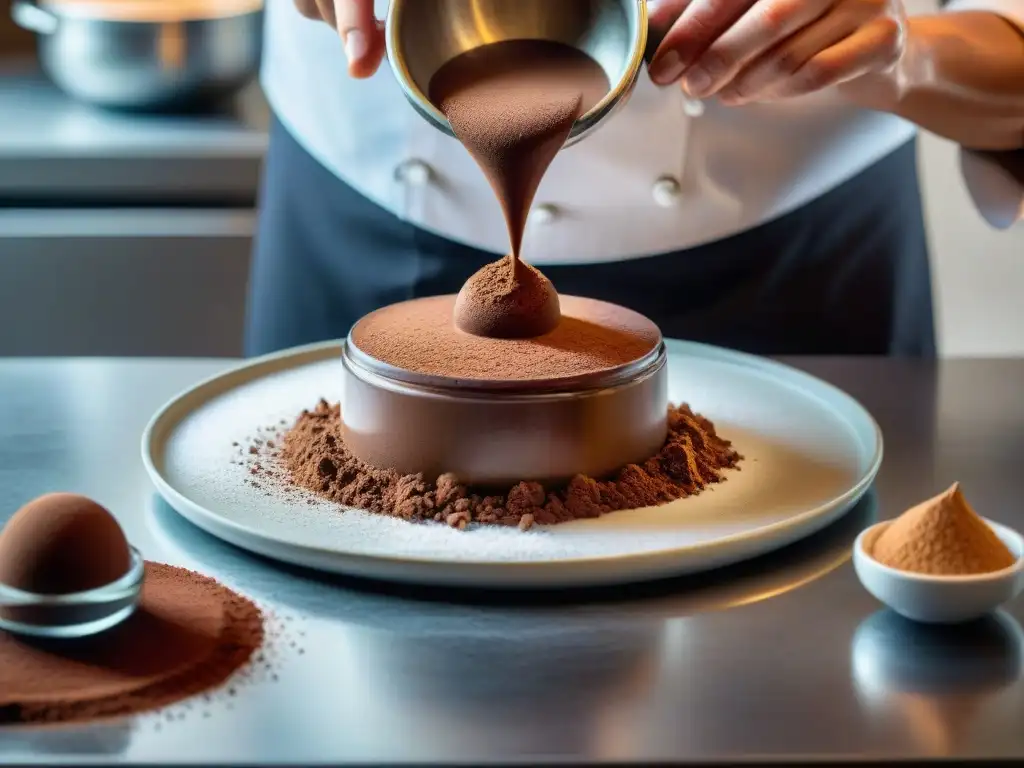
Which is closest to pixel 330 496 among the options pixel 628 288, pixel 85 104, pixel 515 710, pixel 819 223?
pixel 515 710

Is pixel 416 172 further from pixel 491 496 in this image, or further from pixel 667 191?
pixel 491 496

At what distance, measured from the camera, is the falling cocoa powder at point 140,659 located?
32.4 inches

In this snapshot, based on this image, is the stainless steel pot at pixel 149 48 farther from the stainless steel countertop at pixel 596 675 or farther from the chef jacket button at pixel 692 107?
the stainless steel countertop at pixel 596 675

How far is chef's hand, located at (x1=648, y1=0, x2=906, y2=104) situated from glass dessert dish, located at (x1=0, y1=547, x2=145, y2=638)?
0.61 meters

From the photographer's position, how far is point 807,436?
4.16 feet

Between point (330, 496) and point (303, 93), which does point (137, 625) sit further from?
point (303, 93)

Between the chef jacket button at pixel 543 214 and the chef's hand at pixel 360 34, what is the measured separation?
1.29ft

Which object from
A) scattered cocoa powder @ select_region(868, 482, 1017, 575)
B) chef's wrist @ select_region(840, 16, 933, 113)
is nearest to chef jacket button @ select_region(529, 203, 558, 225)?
chef's wrist @ select_region(840, 16, 933, 113)

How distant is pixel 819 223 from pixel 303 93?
25.2 inches

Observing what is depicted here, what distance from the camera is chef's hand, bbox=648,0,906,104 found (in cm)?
115

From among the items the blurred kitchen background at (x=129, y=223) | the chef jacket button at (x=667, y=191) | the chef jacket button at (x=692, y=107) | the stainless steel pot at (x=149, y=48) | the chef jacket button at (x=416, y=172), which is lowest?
the blurred kitchen background at (x=129, y=223)

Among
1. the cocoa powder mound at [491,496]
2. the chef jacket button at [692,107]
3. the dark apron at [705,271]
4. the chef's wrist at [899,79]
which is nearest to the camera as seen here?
the cocoa powder mound at [491,496]

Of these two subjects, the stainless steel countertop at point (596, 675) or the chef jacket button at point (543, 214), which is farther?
the chef jacket button at point (543, 214)

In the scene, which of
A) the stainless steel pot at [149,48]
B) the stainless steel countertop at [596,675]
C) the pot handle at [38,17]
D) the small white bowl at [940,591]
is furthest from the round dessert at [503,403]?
the pot handle at [38,17]
